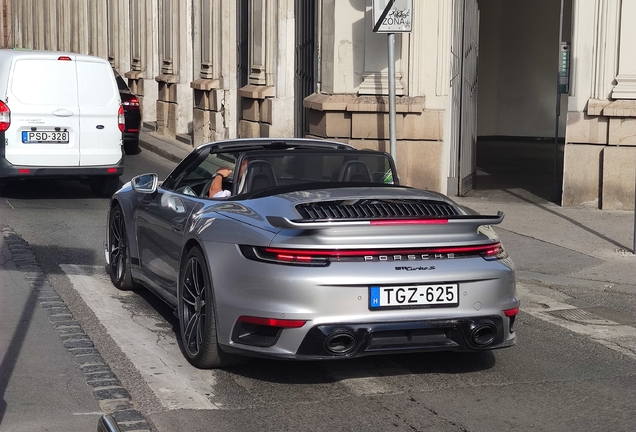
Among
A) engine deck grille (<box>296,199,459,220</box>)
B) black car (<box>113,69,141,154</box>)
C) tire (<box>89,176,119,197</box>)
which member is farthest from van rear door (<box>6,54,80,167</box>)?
engine deck grille (<box>296,199,459,220</box>)

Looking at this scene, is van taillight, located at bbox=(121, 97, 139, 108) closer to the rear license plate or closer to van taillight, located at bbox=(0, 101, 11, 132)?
van taillight, located at bbox=(0, 101, 11, 132)

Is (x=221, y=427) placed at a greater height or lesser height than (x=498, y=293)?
lesser

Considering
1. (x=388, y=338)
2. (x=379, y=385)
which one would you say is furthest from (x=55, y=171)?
(x=388, y=338)

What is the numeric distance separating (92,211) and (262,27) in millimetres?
7248

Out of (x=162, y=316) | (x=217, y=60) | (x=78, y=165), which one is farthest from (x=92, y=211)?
(x=217, y=60)

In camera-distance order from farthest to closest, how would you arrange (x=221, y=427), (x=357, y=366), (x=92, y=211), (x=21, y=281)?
1. (x=92, y=211)
2. (x=21, y=281)
3. (x=357, y=366)
4. (x=221, y=427)

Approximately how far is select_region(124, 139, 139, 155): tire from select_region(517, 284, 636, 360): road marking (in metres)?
12.9

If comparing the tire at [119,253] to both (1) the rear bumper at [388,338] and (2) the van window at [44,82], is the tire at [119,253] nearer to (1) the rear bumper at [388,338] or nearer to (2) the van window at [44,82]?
(1) the rear bumper at [388,338]

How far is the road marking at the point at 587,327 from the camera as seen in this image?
7.00 metres

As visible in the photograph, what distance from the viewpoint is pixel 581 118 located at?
43.9 ft

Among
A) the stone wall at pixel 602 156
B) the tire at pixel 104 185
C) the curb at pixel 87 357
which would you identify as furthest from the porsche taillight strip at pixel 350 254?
the tire at pixel 104 185

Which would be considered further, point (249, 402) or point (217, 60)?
point (217, 60)

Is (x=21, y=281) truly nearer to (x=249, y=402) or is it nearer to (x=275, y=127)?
(x=249, y=402)

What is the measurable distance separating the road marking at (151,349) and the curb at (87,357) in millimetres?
185
